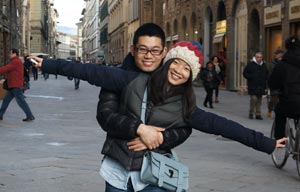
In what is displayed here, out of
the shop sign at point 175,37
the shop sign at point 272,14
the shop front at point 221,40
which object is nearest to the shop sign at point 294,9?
the shop sign at point 272,14

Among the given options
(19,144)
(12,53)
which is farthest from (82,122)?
(19,144)

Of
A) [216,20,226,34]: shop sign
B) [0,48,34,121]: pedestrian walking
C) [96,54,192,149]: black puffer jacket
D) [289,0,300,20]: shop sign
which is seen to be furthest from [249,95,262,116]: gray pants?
[216,20,226,34]: shop sign

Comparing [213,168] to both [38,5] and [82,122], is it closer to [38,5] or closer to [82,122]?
[82,122]

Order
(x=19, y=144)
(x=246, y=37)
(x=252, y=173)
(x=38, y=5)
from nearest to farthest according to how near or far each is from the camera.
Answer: (x=252, y=173), (x=19, y=144), (x=246, y=37), (x=38, y=5)

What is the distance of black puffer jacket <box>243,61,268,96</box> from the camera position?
14.9 meters

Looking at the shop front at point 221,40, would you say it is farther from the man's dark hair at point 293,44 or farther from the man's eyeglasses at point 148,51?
the man's eyeglasses at point 148,51

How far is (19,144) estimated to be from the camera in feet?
33.0

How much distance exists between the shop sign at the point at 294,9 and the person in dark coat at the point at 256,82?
20.6 feet

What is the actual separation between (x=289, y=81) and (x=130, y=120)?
486 cm

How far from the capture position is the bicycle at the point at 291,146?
24.7ft

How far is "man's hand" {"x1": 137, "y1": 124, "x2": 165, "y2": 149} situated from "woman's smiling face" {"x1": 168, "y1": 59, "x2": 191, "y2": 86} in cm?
28

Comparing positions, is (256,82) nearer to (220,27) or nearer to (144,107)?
(144,107)

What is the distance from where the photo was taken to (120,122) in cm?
328

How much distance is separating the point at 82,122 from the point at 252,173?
6847 millimetres
